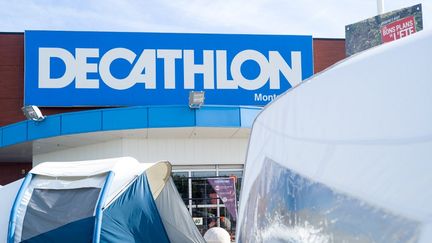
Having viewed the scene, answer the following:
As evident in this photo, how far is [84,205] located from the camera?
7727 mm

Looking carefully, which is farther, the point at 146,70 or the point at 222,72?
the point at 222,72

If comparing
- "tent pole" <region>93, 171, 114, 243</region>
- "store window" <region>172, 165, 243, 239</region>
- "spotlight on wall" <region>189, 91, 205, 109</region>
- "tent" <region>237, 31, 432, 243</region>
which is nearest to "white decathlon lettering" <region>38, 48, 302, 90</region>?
"store window" <region>172, 165, 243, 239</region>

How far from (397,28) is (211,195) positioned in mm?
13543

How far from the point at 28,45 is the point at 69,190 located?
44.1ft

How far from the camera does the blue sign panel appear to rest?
20000 mm

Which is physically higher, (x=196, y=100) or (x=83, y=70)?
(x=83, y=70)

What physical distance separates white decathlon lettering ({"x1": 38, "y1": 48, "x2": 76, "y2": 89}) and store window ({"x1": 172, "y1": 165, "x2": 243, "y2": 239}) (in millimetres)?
6044

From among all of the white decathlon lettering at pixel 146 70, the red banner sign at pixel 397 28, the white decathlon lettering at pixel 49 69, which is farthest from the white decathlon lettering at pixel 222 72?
the red banner sign at pixel 397 28

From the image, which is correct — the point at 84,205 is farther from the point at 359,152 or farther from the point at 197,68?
the point at 197,68

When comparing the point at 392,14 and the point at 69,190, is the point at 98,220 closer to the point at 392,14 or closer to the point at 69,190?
the point at 69,190

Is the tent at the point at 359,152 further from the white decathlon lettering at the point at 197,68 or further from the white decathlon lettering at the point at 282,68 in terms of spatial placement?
the white decathlon lettering at the point at 282,68

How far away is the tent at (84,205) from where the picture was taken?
7.54 meters

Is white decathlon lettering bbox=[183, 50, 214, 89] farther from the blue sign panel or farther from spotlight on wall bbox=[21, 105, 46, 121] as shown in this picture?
spotlight on wall bbox=[21, 105, 46, 121]

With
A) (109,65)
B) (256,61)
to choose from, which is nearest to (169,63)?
(109,65)
